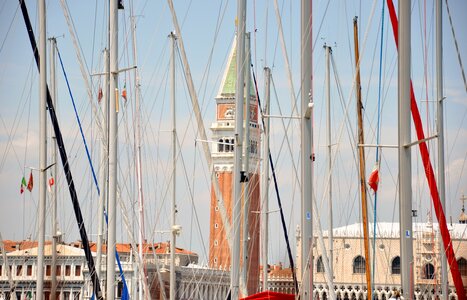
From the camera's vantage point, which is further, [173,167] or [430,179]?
[173,167]

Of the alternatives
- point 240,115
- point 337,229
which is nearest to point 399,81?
point 240,115

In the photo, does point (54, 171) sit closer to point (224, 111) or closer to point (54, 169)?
point (54, 169)

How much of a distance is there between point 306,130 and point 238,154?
371cm

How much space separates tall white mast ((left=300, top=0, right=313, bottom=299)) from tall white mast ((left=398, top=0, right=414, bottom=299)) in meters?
1.99

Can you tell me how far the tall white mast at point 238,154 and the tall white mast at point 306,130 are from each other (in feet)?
10.7

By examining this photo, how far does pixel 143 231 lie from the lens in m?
33.7

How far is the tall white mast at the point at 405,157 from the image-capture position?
563 inches

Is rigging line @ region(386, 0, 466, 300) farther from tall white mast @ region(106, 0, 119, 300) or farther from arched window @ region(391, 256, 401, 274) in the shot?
arched window @ region(391, 256, 401, 274)

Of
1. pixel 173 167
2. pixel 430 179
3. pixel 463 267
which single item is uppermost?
pixel 173 167

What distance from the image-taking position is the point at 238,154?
2034 cm

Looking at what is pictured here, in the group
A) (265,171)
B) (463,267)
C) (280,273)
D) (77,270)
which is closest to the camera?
(265,171)

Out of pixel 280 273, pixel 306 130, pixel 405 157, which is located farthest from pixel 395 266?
pixel 405 157

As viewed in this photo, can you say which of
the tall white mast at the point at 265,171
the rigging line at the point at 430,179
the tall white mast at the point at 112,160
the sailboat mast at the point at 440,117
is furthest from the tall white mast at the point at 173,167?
the rigging line at the point at 430,179

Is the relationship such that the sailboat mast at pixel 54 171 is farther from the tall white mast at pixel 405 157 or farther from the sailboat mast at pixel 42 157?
the tall white mast at pixel 405 157
